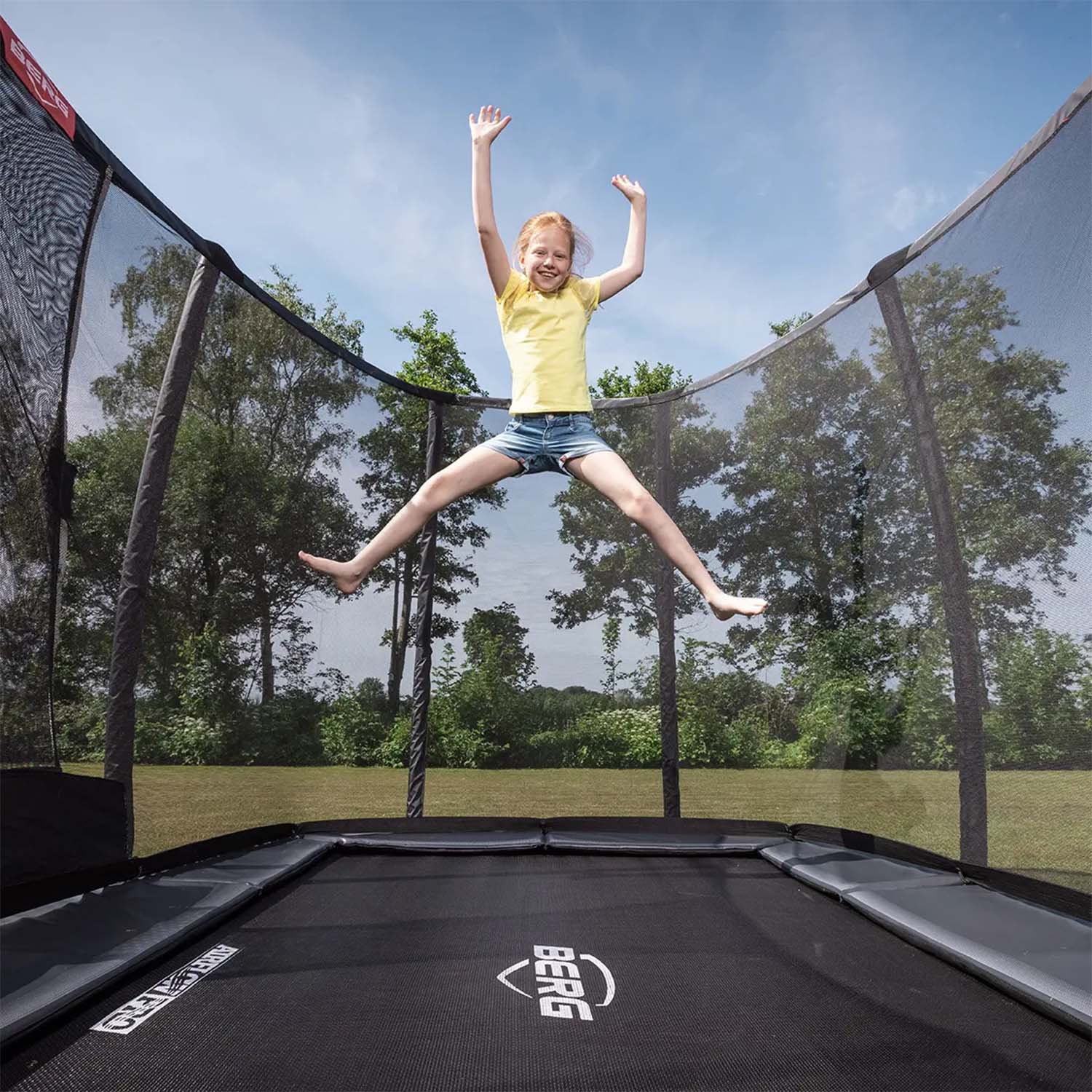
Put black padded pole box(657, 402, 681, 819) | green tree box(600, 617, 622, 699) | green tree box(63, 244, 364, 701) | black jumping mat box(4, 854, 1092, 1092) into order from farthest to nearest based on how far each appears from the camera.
Result: 1. green tree box(600, 617, 622, 699)
2. black padded pole box(657, 402, 681, 819)
3. green tree box(63, 244, 364, 701)
4. black jumping mat box(4, 854, 1092, 1092)

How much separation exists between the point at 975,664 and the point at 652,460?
56.4 inches

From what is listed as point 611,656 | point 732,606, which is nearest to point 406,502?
point 611,656

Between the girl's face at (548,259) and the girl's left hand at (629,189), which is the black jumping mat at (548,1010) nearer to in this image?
the girl's face at (548,259)

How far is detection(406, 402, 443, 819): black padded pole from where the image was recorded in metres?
2.87

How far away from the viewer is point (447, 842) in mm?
2293

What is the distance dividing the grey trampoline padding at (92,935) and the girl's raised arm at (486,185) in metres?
1.32

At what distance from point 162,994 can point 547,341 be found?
1.27 meters

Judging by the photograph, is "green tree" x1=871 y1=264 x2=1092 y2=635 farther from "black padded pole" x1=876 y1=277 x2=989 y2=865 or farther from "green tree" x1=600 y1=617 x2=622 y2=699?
"green tree" x1=600 y1=617 x2=622 y2=699

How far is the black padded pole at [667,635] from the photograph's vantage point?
9.29 ft

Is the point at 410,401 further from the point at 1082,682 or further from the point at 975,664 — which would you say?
the point at 1082,682

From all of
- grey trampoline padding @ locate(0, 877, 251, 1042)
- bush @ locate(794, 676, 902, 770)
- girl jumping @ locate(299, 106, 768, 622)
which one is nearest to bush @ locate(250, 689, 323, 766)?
grey trampoline padding @ locate(0, 877, 251, 1042)

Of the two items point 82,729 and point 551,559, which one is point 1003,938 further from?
point 551,559

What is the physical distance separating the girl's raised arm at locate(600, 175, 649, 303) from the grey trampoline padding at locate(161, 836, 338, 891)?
142cm

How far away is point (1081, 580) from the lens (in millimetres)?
1454
